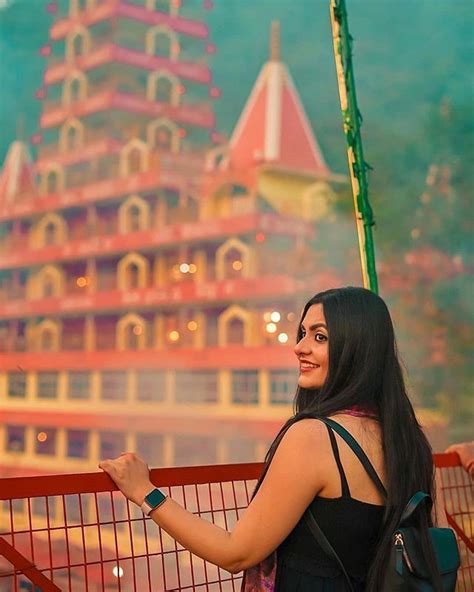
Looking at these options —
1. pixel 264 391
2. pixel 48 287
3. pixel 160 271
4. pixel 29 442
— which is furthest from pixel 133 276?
pixel 29 442

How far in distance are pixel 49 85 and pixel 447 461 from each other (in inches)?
202

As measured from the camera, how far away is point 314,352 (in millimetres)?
1141

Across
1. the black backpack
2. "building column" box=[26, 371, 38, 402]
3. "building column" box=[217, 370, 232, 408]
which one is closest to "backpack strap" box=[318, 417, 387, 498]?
the black backpack

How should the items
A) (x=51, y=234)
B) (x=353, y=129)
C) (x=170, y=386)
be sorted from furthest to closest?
(x=51, y=234) → (x=170, y=386) → (x=353, y=129)

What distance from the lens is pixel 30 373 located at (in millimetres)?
6258

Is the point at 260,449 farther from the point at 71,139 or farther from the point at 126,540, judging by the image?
the point at 71,139

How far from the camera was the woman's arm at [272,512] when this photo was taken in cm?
105

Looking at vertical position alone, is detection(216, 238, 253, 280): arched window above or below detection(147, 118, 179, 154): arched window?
below

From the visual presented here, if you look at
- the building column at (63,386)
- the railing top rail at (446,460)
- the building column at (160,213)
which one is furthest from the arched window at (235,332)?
the railing top rail at (446,460)

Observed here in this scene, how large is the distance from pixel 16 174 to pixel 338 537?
5.49 metres

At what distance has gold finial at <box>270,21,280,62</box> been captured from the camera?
20.1ft

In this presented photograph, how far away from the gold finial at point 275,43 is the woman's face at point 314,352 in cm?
522

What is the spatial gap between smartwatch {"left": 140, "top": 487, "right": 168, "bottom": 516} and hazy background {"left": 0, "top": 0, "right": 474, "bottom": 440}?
497 cm

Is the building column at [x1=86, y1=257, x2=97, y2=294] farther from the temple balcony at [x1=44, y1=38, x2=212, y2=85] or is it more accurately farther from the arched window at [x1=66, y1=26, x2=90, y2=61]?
the arched window at [x1=66, y1=26, x2=90, y2=61]
